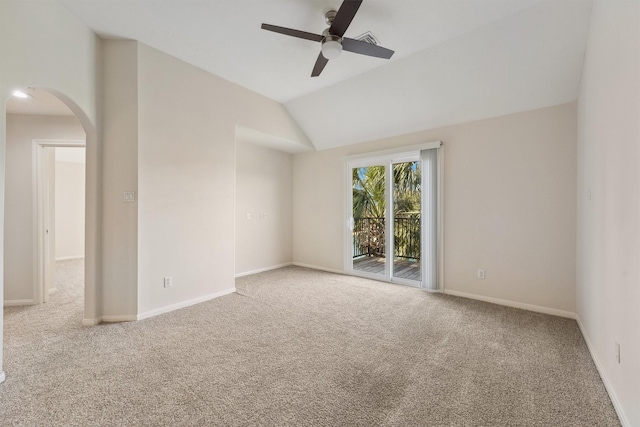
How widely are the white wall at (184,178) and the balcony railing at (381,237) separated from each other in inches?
98.6

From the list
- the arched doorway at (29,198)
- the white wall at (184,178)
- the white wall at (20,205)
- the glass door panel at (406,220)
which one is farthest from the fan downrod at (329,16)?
the white wall at (20,205)

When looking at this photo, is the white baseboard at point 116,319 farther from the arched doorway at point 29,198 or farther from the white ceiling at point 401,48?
the white ceiling at point 401,48

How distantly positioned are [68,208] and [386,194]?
8.02 metres

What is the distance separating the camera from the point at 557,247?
2984mm

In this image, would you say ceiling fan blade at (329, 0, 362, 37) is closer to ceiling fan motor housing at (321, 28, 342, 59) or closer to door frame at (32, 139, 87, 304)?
ceiling fan motor housing at (321, 28, 342, 59)

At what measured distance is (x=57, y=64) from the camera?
228 cm

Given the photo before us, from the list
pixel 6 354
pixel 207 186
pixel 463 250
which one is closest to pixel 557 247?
pixel 463 250

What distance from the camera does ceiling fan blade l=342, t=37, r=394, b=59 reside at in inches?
91.8

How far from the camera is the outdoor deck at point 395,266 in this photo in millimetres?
4582

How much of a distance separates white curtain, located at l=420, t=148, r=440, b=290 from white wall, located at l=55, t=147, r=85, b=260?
7953 millimetres

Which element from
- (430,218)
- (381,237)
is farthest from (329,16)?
(381,237)

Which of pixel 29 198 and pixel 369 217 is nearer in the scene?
pixel 29 198

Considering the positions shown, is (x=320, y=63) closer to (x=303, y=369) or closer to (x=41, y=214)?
(x=303, y=369)

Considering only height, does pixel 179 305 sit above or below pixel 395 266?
below
